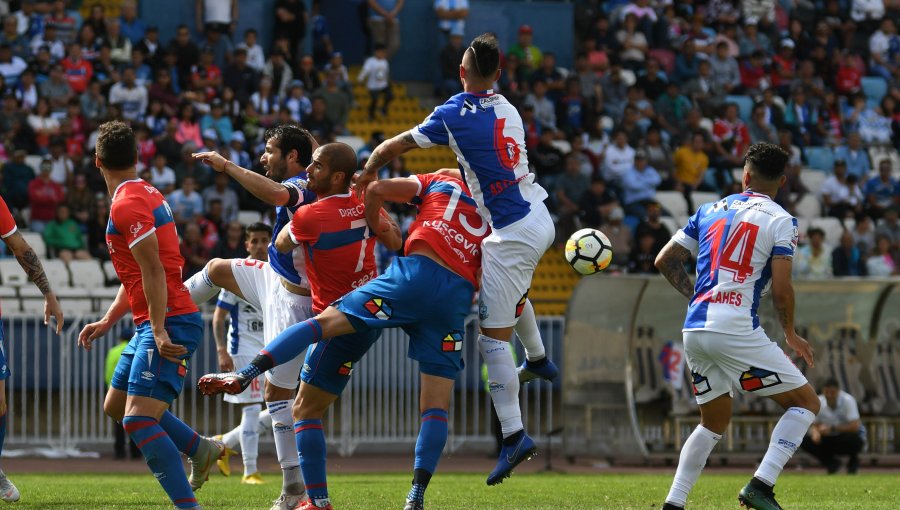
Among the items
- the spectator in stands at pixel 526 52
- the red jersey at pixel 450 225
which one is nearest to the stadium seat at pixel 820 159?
the spectator in stands at pixel 526 52

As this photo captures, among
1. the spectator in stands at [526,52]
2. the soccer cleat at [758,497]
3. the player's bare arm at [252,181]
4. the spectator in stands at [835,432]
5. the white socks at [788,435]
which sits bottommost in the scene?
the spectator in stands at [835,432]

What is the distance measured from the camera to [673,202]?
23828 mm

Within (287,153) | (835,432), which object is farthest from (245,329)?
(835,432)

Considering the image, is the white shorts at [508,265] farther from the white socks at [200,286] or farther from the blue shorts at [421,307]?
the white socks at [200,286]

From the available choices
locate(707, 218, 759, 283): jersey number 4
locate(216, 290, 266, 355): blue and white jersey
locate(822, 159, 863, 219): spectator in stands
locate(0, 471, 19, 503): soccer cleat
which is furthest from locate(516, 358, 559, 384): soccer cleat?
locate(822, 159, 863, 219): spectator in stands

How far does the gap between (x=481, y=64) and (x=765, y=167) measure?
1.95m

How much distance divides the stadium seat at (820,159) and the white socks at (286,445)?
62.7ft

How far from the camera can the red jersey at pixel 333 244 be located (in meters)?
8.78

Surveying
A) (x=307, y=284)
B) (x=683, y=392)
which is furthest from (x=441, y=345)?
(x=683, y=392)

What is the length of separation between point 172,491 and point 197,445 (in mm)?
1047

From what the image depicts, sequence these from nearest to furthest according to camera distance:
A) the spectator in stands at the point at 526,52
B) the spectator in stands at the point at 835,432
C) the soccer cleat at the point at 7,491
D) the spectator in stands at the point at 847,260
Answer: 1. the soccer cleat at the point at 7,491
2. the spectator in stands at the point at 835,432
3. the spectator in stands at the point at 847,260
4. the spectator in stands at the point at 526,52

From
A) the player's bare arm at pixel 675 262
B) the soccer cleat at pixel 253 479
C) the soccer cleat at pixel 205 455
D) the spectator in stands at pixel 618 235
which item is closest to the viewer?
the soccer cleat at pixel 205 455

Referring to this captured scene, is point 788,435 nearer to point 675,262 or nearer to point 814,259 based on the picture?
point 675,262

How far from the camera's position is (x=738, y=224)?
8789mm
